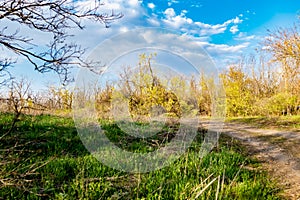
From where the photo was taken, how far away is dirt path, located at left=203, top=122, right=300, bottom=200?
455 centimetres

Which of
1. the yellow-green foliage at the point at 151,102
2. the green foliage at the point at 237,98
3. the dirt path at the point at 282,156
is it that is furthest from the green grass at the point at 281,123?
the green foliage at the point at 237,98

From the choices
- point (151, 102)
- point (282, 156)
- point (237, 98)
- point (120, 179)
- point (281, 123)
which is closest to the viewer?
point (120, 179)

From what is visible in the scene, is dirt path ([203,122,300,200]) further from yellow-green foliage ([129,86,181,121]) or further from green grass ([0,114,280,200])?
yellow-green foliage ([129,86,181,121])

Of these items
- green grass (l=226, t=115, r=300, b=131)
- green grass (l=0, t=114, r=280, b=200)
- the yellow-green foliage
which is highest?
the yellow-green foliage

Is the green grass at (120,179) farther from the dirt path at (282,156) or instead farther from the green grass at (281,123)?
the green grass at (281,123)

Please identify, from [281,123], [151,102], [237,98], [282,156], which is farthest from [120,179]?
[237,98]

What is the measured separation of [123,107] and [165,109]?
54.1 inches

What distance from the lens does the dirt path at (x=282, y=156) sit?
455cm

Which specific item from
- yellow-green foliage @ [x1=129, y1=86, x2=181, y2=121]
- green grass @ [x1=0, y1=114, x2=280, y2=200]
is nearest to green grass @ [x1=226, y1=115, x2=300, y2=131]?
yellow-green foliage @ [x1=129, y1=86, x2=181, y2=121]

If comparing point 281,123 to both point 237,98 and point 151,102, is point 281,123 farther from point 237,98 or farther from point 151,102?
point 237,98

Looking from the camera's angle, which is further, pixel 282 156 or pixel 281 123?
pixel 281 123

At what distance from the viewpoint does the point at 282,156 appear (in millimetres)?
6309

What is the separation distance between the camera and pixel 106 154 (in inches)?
200

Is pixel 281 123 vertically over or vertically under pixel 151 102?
under
